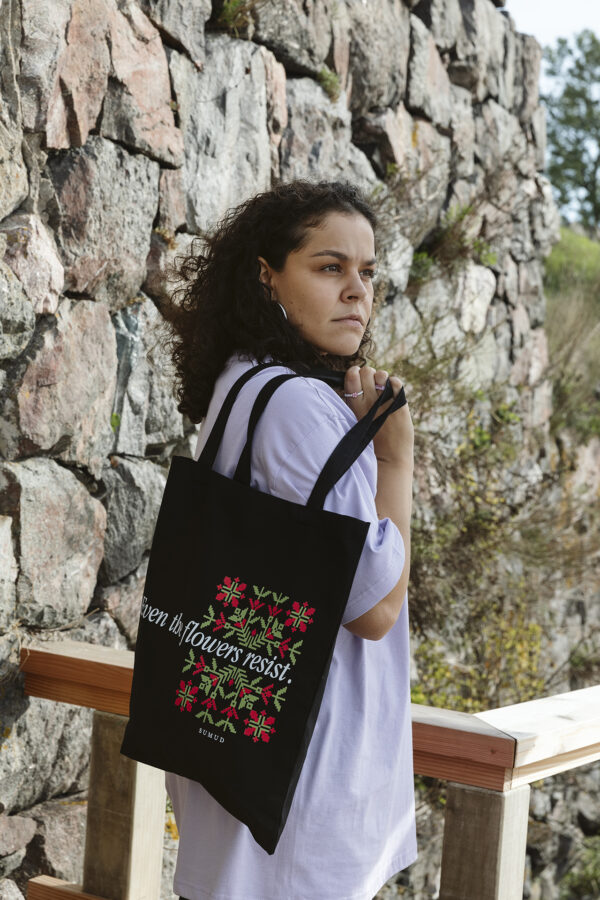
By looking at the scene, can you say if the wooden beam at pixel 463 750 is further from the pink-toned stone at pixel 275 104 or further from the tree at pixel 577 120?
the tree at pixel 577 120

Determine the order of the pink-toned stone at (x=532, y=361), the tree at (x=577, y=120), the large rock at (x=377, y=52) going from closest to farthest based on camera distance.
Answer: the large rock at (x=377, y=52) → the pink-toned stone at (x=532, y=361) → the tree at (x=577, y=120)

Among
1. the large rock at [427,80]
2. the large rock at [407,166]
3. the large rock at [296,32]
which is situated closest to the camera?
the large rock at [296,32]

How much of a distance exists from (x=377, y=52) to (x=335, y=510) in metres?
3.96

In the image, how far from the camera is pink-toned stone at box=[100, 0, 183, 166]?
2.87 meters

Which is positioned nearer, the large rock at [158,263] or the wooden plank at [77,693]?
the wooden plank at [77,693]

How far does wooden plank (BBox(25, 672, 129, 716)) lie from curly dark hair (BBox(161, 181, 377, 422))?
76 centimetres

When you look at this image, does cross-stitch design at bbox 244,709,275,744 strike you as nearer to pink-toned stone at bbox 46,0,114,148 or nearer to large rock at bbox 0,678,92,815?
large rock at bbox 0,678,92,815

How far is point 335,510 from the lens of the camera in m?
1.34

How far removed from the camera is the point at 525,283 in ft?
24.0

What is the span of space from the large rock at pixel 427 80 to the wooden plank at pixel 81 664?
3868 mm

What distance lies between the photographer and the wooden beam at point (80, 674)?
2.18m

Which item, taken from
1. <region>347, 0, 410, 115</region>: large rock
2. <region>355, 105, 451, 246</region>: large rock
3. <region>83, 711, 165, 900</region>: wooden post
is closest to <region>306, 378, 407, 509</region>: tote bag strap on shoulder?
<region>83, 711, 165, 900</region>: wooden post

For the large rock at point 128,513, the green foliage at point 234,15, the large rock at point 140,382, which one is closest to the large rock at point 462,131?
the green foliage at point 234,15

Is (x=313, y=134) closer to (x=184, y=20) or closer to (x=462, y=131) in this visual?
(x=184, y=20)
